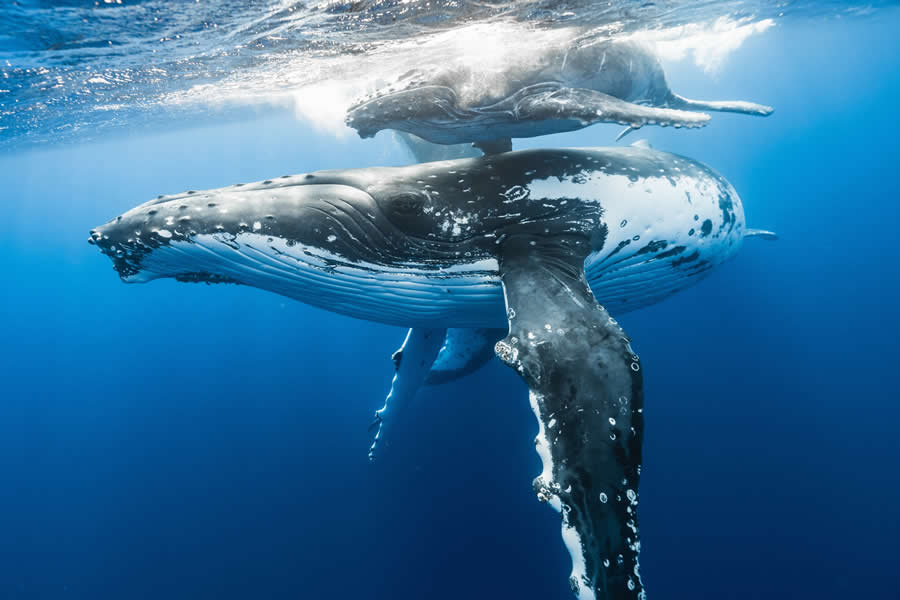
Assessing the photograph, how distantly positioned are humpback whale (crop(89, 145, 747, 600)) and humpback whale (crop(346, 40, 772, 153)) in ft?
1.65

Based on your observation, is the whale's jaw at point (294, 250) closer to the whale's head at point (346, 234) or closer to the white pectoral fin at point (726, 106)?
the whale's head at point (346, 234)

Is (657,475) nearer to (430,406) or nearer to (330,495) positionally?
→ (430,406)

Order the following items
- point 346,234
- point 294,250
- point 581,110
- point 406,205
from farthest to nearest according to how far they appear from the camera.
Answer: point 581,110, point 406,205, point 346,234, point 294,250

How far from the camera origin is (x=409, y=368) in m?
7.66

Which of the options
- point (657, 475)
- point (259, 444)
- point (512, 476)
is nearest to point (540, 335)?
point (512, 476)

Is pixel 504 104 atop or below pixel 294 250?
atop

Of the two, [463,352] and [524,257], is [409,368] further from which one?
[524,257]

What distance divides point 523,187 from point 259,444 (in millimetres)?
13108

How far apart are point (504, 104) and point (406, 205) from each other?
172 cm

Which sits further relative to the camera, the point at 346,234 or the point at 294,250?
the point at 346,234

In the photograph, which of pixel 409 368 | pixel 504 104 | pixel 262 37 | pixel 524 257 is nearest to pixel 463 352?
pixel 409 368

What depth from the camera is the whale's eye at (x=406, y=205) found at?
170 inches

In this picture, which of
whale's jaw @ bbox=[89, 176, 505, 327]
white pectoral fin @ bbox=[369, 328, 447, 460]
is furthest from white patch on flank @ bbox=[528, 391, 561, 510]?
white pectoral fin @ bbox=[369, 328, 447, 460]

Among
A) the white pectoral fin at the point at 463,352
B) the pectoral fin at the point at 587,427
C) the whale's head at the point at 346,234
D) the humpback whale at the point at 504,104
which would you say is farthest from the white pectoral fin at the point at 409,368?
the pectoral fin at the point at 587,427
